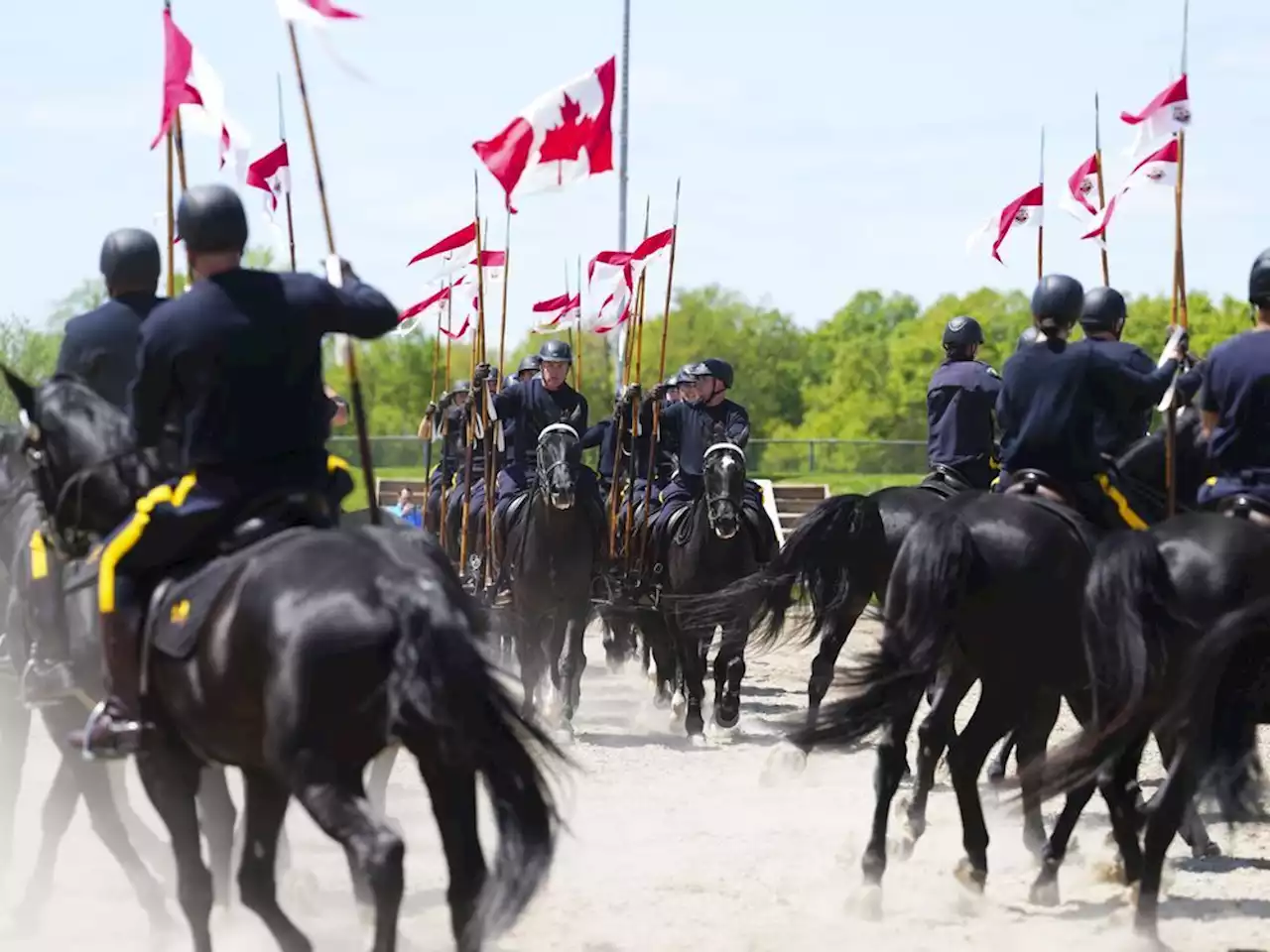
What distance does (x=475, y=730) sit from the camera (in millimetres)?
6492

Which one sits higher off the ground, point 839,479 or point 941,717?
point 941,717

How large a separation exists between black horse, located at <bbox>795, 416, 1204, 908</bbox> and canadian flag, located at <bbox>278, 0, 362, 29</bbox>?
348 cm

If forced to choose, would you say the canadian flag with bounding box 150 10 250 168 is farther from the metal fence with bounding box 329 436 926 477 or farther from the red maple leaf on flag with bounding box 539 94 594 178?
the metal fence with bounding box 329 436 926 477

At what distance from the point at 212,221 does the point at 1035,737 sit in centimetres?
527

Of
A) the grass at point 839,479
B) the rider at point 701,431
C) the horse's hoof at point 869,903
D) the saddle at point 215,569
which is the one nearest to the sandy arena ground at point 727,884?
the horse's hoof at point 869,903

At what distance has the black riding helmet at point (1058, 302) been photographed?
992 cm

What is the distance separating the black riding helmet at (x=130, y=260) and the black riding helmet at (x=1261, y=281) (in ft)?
15.7

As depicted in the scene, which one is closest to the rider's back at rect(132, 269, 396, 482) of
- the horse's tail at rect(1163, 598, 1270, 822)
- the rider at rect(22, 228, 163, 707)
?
the rider at rect(22, 228, 163, 707)

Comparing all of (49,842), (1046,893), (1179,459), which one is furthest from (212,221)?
(1179,459)

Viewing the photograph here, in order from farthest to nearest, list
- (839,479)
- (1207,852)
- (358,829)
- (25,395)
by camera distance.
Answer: (839,479) → (1207,852) → (25,395) → (358,829)

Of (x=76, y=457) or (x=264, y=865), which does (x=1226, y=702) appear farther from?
(x=76, y=457)

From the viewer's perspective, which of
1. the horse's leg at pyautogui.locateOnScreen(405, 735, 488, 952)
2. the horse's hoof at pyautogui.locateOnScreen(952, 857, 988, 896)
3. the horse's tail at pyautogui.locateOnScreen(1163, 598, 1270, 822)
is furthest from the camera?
the horse's hoof at pyautogui.locateOnScreen(952, 857, 988, 896)

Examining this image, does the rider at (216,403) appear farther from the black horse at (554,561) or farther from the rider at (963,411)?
the black horse at (554,561)

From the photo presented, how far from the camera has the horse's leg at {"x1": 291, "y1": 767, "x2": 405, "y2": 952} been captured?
20.2 feet
